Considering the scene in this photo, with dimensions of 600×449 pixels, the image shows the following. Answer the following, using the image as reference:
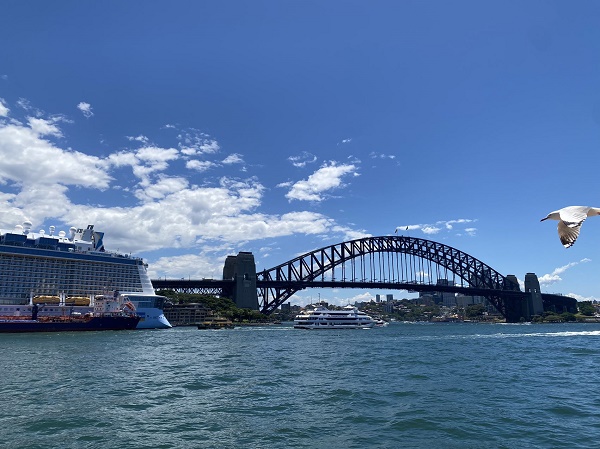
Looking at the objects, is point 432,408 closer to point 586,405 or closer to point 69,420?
point 586,405

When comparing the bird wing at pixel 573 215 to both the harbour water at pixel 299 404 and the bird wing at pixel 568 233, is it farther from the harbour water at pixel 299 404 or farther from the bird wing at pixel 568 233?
the harbour water at pixel 299 404

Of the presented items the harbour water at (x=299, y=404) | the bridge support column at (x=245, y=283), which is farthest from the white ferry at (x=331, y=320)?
the harbour water at (x=299, y=404)

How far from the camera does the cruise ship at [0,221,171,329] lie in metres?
67.0

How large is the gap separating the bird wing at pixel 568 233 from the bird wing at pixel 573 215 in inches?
Answer: 1.5

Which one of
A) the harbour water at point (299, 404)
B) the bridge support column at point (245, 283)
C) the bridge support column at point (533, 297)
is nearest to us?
the harbour water at point (299, 404)

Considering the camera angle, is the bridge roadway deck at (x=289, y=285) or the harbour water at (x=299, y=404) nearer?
the harbour water at (x=299, y=404)

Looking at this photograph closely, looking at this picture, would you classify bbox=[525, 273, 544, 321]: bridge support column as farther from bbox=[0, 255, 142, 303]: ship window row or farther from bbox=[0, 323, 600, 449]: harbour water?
bbox=[0, 323, 600, 449]: harbour water

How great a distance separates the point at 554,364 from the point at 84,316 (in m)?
60.8

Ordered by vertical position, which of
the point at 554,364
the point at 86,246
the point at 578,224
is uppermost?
the point at 86,246

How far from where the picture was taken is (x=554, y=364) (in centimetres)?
2739

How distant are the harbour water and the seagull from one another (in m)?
7.36

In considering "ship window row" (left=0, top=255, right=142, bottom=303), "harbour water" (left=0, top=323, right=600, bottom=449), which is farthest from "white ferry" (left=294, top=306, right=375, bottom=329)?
"harbour water" (left=0, top=323, right=600, bottom=449)

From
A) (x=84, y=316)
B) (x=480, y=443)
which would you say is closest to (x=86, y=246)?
(x=84, y=316)

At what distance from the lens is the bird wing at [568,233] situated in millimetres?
5391
